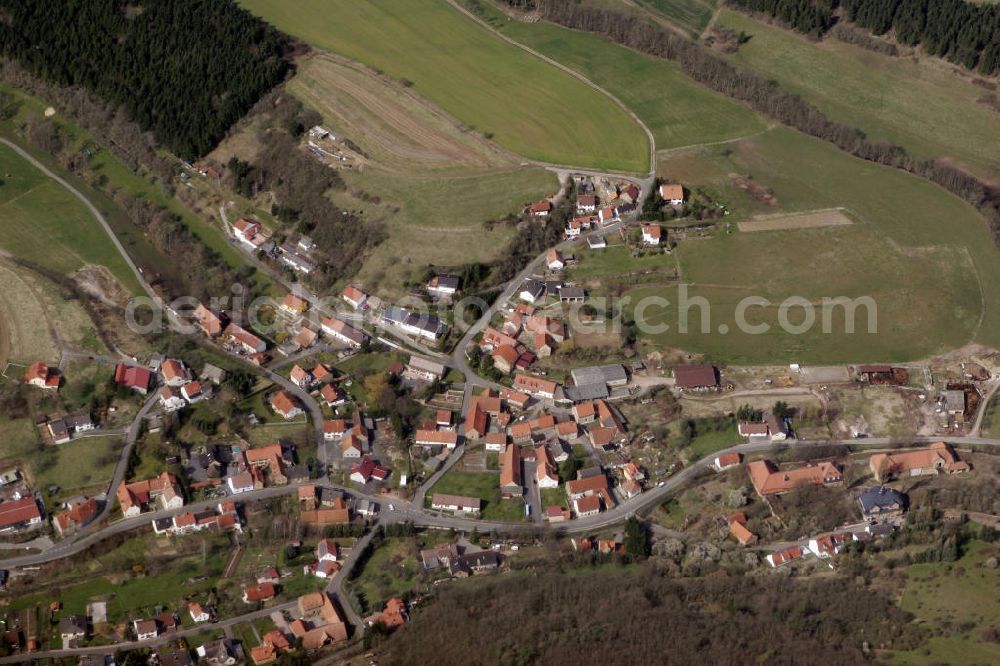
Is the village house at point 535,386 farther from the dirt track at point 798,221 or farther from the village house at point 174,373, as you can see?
the dirt track at point 798,221

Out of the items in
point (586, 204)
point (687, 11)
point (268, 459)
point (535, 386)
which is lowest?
point (268, 459)

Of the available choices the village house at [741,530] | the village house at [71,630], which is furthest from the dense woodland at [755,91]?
the village house at [71,630]

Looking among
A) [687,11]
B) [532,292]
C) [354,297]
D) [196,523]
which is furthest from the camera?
[687,11]

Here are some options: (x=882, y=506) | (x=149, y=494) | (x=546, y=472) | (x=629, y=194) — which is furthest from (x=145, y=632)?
(x=629, y=194)

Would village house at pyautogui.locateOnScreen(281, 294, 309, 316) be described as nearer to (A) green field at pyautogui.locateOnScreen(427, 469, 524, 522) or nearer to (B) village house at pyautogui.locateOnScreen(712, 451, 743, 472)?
(A) green field at pyautogui.locateOnScreen(427, 469, 524, 522)

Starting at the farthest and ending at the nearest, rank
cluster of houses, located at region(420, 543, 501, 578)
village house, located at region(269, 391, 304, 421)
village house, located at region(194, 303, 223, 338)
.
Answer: village house, located at region(194, 303, 223, 338), village house, located at region(269, 391, 304, 421), cluster of houses, located at region(420, 543, 501, 578)

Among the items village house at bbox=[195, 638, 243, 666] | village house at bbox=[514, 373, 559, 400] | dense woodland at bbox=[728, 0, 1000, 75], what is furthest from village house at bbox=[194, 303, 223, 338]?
dense woodland at bbox=[728, 0, 1000, 75]

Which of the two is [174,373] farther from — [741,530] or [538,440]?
[741,530]

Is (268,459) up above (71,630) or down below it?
above
